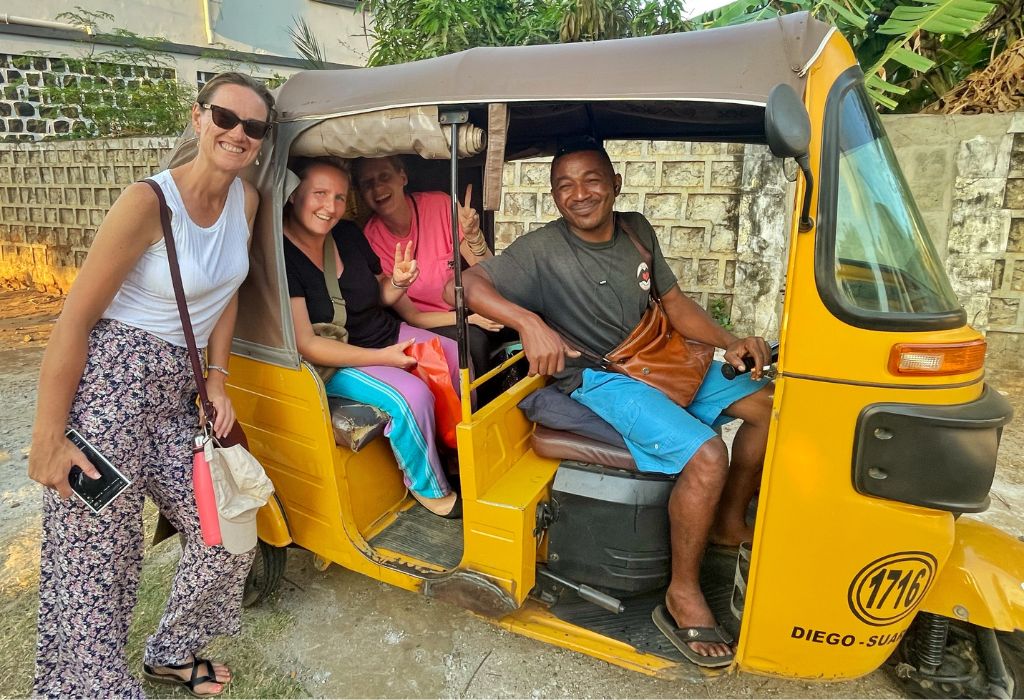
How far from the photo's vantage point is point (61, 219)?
979 centimetres

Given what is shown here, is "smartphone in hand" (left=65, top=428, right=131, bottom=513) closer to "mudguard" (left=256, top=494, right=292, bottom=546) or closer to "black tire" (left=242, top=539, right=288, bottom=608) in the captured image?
"mudguard" (left=256, top=494, right=292, bottom=546)

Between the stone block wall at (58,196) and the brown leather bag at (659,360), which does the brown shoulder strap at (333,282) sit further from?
the stone block wall at (58,196)

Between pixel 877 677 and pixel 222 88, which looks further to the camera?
Result: pixel 877 677

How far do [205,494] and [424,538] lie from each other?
999 millimetres

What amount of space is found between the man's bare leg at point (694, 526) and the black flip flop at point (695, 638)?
16mm

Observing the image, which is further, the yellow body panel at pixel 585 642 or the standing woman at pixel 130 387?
the yellow body panel at pixel 585 642

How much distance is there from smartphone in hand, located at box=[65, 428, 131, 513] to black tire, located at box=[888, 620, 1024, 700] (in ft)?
9.16

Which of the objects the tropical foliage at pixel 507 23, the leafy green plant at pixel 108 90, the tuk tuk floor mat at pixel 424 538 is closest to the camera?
the tuk tuk floor mat at pixel 424 538

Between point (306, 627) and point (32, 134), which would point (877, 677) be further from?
point (32, 134)

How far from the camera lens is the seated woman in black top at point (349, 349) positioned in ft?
8.73

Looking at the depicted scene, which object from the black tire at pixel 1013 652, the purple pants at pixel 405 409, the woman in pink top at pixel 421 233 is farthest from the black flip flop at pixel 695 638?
the woman in pink top at pixel 421 233

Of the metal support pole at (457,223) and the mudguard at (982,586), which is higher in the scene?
the metal support pole at (457,223)

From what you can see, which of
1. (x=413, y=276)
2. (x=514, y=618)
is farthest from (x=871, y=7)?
(x=514, y=618)

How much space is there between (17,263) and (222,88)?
1131cm
